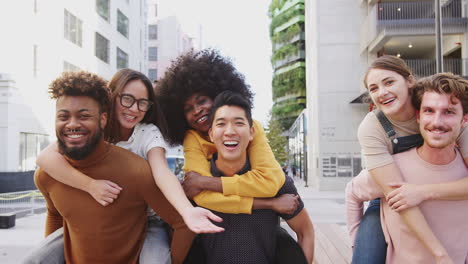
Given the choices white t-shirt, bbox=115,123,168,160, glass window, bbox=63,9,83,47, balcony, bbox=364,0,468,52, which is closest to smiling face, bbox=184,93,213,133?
white t-shirt, bbox=115,123,168,160

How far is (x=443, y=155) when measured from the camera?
285 centimetres

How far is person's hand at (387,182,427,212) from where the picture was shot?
2.70 m

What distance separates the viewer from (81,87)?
9.55ft

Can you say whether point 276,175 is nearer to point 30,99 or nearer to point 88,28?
point 30,99

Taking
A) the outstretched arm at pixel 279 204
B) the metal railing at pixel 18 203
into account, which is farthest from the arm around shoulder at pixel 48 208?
the metal railing at pixel 18 203

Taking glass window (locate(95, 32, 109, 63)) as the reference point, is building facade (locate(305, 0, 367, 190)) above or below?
below

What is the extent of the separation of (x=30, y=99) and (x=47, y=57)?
8.21ft

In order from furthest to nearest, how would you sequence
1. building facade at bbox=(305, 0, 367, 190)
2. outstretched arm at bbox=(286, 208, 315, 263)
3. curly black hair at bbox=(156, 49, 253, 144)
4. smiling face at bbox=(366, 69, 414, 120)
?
building facade at bbox=(305, 0, 367, 190) → curly black hair at bbox=(156, 49, 253, 144) → outstretched arm at bbox=(286, 208, 315, 263) → smiling face at bbox=(366, 69, 414, 120)

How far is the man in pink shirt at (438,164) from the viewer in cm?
275

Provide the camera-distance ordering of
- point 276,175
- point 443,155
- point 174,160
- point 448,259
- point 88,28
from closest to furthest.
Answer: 1. point 448,259
2. point 443,155
3. point 276,175
4. point 174,160
5. point 88,28

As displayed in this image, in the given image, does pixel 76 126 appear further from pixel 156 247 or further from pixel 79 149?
pixel 156 247

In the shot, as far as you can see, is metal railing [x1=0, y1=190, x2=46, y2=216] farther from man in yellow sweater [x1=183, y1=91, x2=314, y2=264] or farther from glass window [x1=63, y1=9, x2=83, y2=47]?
glass window [x1=63, y1=9, x2=83, y2=47]

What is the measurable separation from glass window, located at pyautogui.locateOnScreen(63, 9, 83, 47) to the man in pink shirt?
2476cm

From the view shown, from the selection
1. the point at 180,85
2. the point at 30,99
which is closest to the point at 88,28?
the point at 30,99
